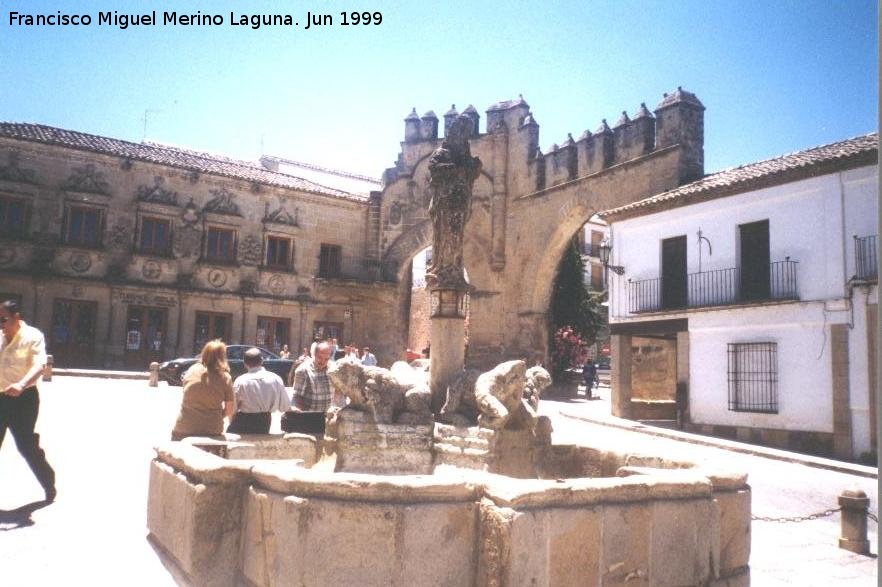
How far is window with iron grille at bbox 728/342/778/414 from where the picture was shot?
46.1 ft

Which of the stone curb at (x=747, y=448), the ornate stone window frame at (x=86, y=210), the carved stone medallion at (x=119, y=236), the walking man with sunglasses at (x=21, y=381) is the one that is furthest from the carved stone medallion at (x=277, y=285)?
the walking man with sunglasses at (x=21, y=381)

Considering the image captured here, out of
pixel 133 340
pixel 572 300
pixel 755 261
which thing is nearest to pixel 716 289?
pixel 755 261

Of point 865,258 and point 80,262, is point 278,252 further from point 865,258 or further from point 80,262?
point 865,258

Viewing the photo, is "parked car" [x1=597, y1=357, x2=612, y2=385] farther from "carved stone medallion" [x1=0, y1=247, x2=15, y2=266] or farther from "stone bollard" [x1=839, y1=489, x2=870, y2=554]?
"stone bollard" [x1=839, y1=489, x2=870, y2=554]

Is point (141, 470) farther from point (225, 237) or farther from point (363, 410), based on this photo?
point (225, 237)

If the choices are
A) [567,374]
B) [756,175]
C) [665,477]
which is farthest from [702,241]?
[665,477]

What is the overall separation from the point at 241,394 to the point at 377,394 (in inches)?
50.2

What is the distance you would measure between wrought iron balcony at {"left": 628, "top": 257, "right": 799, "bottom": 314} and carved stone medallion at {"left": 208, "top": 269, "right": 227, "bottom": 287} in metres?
13.7

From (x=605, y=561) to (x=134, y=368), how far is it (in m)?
21.2

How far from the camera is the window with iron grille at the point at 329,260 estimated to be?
997 inches

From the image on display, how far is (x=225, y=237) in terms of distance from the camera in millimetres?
23594

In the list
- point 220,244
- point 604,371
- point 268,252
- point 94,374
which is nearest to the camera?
point 94,374

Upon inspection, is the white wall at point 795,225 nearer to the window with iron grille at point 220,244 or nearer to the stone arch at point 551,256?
the stone arch at point 551,256

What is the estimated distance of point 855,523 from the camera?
5.53 m
